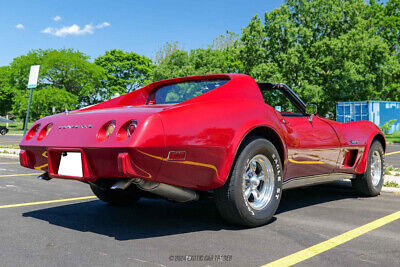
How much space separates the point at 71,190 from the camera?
19.8 ft

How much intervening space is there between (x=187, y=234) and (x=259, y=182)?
85 cm

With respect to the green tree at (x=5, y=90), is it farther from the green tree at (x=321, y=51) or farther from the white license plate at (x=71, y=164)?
the white license plate at (x=71, y=164)

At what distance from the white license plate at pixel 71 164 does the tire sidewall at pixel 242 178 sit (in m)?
1.26

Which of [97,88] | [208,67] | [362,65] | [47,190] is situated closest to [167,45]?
[97,88]

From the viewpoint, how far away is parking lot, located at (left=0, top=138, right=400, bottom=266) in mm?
2750

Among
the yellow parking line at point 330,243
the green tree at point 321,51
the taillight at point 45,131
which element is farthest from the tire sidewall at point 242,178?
the green tree at point 321,51

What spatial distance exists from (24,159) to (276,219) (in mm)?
2465

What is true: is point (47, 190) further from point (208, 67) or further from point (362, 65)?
point (208, 67)

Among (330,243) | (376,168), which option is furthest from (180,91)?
(376,168)

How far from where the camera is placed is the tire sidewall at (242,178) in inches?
135

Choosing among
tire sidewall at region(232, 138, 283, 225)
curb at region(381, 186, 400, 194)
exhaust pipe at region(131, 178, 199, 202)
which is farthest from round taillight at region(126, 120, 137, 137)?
curb at region(381, 186, 400, 194)

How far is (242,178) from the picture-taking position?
136 inches

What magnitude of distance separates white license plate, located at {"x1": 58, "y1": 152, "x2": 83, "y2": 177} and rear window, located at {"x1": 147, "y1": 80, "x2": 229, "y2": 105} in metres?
1.10

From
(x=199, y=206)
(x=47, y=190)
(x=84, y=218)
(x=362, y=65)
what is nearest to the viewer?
(x=84, y=218)
